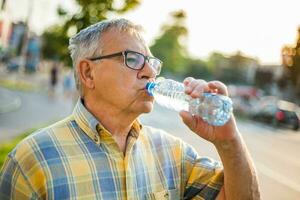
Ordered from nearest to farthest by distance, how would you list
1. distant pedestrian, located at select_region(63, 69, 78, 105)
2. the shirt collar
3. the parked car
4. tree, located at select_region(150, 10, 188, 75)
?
the shirt collar, distant pedestrian, located at select_region(63, 69, 78, 105), the parked car, tree, located at select_region(150, 10, 188, 75)

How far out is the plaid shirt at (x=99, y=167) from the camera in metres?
1.86

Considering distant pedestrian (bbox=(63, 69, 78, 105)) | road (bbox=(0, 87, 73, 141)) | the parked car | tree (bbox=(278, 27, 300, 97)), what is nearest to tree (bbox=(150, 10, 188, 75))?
tree (bbox=(278, 27, 300, 97))

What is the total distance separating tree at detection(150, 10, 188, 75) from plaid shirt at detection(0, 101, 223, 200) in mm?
68709

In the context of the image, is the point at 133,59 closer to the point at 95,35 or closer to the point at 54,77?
the point at 95,35

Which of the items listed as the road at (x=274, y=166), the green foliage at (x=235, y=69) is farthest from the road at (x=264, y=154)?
the green foliage at (x=235, y=69)

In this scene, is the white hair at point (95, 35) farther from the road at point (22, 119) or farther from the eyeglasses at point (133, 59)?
the road at point (22, 119)

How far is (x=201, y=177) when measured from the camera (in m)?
2.25

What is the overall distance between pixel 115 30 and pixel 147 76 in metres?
0.27

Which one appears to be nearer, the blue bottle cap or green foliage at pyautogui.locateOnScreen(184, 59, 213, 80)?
the blue bottle cap

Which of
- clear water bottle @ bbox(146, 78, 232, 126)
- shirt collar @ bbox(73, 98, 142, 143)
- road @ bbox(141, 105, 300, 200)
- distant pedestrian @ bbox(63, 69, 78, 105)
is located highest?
clear water bottle @ bbox(146, 78, 232, 126)

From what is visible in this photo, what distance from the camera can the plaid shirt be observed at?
1.86 m

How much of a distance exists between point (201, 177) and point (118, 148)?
1.50ft

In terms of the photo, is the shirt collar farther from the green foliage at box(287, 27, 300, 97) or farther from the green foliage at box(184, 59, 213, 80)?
the green foliage at box(184, 59, 213, 80)

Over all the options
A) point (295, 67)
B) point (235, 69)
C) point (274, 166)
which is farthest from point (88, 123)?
point (235, 69)
